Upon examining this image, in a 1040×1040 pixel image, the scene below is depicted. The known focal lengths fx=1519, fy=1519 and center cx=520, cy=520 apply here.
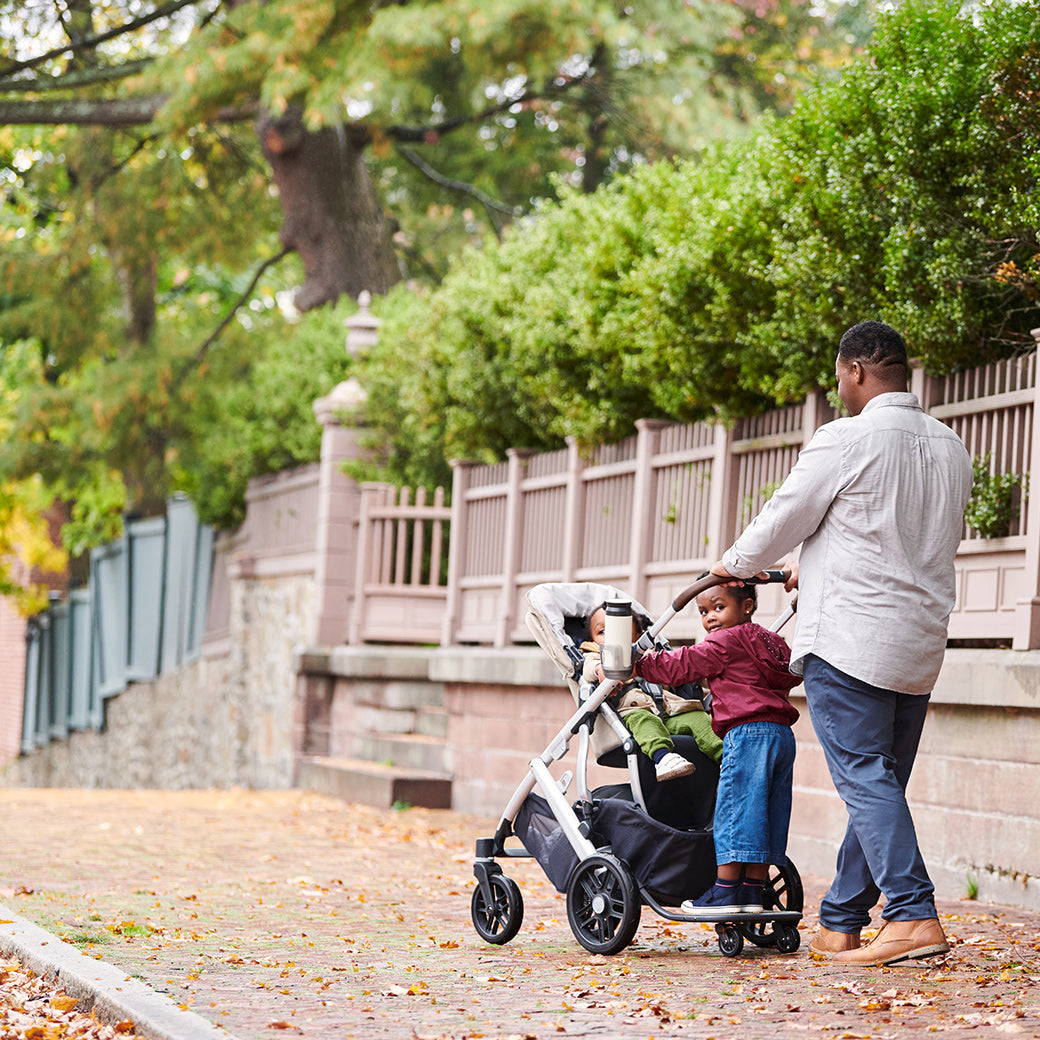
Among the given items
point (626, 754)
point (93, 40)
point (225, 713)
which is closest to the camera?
point (626, 754)

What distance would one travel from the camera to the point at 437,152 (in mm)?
23375

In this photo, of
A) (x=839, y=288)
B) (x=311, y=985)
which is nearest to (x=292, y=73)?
(x=839, y=288)

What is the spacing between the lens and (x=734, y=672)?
212 inches

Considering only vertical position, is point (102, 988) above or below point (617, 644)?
below

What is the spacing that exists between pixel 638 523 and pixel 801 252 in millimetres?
2817

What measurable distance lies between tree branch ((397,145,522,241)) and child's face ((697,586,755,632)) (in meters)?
16.5

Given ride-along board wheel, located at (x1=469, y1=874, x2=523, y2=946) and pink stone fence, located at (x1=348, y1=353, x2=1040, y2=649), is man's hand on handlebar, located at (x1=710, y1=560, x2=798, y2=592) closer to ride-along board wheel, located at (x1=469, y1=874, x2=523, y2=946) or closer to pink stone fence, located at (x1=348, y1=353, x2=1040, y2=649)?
ride-along board wheel, located at (x1=469, y1=874, x2=523, y2=946)

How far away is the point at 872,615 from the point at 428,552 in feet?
33.4

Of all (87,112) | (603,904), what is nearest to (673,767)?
(603,904)

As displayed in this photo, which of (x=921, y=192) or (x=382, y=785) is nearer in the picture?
(x=921, y=192)

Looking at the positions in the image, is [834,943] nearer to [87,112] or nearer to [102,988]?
[102,988]

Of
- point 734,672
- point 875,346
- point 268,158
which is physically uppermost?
point 268,158

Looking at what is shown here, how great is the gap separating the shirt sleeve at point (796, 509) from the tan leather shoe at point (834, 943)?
4.24ft

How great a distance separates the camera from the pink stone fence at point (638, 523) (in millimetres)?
7266
